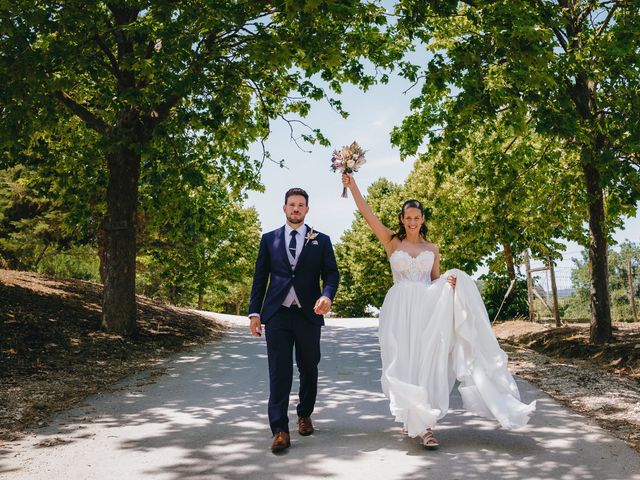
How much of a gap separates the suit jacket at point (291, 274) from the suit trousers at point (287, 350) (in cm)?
9

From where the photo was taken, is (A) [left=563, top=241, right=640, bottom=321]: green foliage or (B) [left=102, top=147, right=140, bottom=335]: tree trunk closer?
(B) [left=102, top=147, right=140, bottom=335]: tree trunk

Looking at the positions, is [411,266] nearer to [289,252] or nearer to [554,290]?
[289,252]

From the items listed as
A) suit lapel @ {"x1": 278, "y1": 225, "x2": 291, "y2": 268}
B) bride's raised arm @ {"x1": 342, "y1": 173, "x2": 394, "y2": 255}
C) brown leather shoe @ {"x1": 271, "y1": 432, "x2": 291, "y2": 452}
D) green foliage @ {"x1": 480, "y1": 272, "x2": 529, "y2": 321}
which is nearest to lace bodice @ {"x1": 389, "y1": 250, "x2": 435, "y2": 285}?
bride's raised arm @ {"x1": 342, "y1": 173, "x2": 394, "y2": 255}

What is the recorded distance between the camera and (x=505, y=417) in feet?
17.0

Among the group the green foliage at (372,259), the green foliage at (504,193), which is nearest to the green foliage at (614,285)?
the green foliage at (372,259)

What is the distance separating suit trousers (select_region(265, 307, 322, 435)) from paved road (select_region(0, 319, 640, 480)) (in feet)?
1.64

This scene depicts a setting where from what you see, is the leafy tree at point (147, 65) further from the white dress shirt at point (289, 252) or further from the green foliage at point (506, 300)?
the green foliage at point (506, 300)

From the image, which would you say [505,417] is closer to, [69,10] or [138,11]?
[69,10]

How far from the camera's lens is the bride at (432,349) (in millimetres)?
5273

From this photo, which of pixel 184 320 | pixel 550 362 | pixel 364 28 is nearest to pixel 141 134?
pixel 364 28

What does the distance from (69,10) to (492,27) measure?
286 inches

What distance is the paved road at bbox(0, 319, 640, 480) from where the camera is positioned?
4629mm

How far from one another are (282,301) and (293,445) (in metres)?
1.36

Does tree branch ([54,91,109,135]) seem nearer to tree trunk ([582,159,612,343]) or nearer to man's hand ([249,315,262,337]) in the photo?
man's hand ([249,315,262,337])
